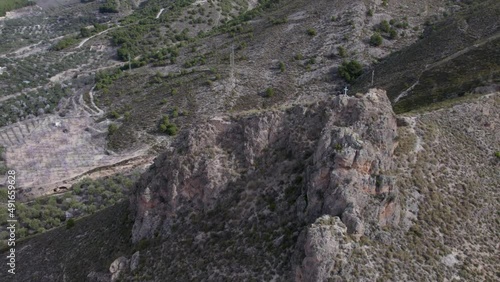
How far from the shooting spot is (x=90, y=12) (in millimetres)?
143000

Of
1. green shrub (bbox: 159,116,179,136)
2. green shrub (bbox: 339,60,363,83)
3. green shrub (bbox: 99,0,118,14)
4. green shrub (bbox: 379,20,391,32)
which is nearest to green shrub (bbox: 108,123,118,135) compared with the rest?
green shrub (bbox: 159,116,179,136)

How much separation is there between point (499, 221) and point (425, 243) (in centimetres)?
598

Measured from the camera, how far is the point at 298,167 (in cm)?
2786

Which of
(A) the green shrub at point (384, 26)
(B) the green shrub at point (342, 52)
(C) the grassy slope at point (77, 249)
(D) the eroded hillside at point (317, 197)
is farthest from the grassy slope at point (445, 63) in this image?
(C) the grassy slope at point (77, 249)

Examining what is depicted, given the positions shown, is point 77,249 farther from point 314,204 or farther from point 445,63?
point 445,63

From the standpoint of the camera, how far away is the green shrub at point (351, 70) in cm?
7324

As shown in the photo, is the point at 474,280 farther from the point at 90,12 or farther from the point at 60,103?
the point at 90,12

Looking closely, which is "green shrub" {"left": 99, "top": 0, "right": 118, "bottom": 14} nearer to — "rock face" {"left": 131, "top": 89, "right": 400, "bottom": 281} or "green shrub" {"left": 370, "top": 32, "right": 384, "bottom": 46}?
"green shrub" {"left": 370, "top": 32, "right": 384, "bottom": 46}

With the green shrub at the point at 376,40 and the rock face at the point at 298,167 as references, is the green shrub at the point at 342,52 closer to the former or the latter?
the green shrub at the point at 376,40

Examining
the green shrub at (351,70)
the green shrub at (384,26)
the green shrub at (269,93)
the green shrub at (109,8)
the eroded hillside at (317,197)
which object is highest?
the eroded hillside at (317,197)

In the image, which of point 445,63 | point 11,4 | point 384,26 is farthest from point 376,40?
point 11,4

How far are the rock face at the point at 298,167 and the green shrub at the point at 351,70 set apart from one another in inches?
1729

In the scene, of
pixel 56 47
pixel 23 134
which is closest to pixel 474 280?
pixel 23 134

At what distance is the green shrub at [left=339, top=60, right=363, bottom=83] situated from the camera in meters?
73.2
